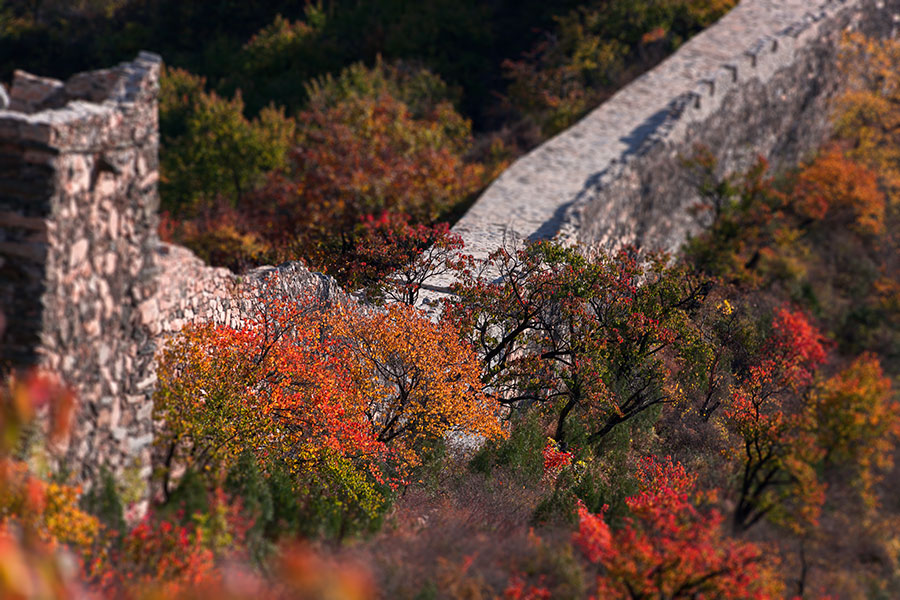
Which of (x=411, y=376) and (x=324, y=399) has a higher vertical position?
(x=324, y=399)

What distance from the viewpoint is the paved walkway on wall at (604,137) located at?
16844 millimetres

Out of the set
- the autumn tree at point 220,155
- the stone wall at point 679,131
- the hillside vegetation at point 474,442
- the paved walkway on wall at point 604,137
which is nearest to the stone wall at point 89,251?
the hillside vegetation at point 474,442

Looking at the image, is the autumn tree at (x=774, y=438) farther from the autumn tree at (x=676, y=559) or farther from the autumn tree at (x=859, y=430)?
the autumn tree at (x=676, y=559)

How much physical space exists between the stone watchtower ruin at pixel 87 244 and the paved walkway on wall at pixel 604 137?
737 cm

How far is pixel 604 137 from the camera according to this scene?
20.7m

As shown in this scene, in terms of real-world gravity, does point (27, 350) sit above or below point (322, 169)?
above

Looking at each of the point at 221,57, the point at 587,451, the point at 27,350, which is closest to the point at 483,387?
the point at 587,451

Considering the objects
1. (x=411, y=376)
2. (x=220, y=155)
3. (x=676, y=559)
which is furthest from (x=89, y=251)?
(x=220, y=155)

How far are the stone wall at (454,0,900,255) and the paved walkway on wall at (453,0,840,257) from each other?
3cm

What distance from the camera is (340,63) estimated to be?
98.3 ft

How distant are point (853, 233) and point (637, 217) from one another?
674 centimetres

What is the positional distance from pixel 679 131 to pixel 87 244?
1579cm

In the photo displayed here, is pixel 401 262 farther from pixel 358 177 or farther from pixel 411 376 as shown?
pixel 358 177

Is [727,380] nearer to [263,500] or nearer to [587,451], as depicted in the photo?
[587,451]
